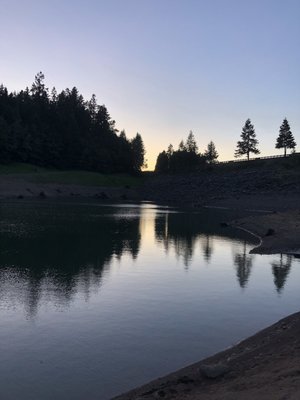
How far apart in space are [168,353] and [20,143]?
13978 cm

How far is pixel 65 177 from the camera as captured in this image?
13500cm

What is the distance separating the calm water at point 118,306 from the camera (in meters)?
14.2

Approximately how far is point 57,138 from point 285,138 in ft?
245

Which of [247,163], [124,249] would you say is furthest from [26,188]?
[124,249]

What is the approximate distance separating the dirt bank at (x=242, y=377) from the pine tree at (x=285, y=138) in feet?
467

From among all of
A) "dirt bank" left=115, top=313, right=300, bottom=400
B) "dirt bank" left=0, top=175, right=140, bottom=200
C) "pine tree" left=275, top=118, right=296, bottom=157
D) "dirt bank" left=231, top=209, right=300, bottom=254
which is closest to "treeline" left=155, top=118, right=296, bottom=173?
"pine tree" left=275, top=118, right=296, bottom=157

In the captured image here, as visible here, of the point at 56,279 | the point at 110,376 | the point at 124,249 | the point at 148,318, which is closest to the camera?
the point at 110,376

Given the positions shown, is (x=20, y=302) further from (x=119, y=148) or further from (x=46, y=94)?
(x=46, y=94)

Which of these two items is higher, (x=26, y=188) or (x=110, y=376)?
(x=26, y=188)

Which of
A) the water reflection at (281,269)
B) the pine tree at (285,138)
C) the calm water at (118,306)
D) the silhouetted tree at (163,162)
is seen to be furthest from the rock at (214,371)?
the silhouetted tree at (163,162)

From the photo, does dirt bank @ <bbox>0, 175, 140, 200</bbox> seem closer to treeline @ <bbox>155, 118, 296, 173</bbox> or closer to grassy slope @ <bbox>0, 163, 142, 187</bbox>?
grassy slope @ <bbox>0, 163, 142, 187</bbox>

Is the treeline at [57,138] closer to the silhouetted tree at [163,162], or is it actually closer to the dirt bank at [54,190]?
the silhouetted tree at [163,162]

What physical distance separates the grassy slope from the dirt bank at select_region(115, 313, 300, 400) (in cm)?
11394

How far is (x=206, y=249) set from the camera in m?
42.7
